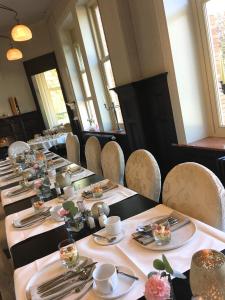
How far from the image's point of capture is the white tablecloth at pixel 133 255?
38.1 inches

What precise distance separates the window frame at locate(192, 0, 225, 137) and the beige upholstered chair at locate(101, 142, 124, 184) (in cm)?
87

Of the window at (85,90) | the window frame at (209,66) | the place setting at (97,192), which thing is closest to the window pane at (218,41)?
the window frame at (209,66)

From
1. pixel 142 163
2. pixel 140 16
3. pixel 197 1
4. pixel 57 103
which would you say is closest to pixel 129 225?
pixel 142 163

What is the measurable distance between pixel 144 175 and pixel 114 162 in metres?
0.58

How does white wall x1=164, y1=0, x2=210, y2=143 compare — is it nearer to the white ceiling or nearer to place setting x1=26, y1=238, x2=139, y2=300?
place setting x1=26, y1=238, x2=139, y2=300

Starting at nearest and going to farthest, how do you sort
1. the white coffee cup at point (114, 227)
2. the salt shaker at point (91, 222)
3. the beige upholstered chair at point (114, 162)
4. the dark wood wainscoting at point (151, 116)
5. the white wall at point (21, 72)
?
the white coffee cup at point (114, 227)
the salt shaker at point (91, 222)
the beige upholstered chair at point (114, 162)
the dark wood wainscoting at point (151, 116)
the white wall at point (21, 72)

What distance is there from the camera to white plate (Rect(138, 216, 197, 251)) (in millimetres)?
1068

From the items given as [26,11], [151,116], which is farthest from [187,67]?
[26,11]

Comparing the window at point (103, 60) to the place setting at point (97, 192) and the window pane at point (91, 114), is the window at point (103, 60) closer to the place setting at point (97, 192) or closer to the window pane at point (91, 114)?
the window pane at point (91, 114)

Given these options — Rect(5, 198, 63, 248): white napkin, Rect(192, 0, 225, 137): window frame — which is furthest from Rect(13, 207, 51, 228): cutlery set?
Rect(192, 0, 225, 137): window frame

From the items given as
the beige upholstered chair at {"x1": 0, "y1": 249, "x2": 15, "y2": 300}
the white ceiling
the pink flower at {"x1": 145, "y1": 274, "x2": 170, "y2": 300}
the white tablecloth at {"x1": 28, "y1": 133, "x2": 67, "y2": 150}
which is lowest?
the beige upholstered chair at {"x1": 0, "y1": 249, "x2": 15, "y2": 300}

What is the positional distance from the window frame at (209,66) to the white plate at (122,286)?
1853mm

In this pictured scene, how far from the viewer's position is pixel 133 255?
1.10m

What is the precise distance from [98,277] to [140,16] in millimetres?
2520
